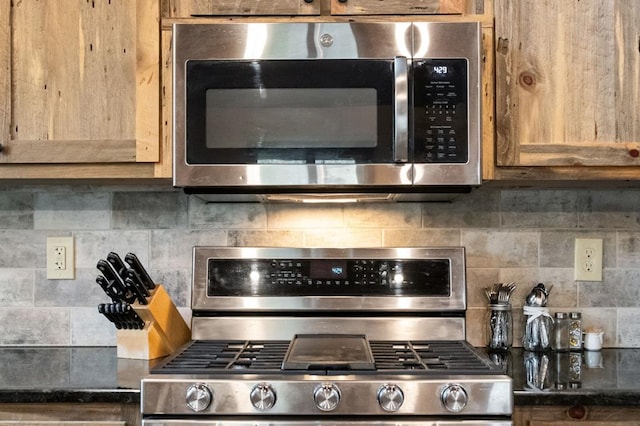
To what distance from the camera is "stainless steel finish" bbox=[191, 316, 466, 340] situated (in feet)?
5.78

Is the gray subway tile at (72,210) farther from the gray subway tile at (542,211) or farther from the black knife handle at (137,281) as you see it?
the gray subway tile at (542,211)

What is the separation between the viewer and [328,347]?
5.01 feet

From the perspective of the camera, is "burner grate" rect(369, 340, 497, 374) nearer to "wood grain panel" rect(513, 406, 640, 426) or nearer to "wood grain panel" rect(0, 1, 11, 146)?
"wood grain panel" rect(513, 406, 640, 426)

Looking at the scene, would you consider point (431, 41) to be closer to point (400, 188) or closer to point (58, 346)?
point (400, 188)

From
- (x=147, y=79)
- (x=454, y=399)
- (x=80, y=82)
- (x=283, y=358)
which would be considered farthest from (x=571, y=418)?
(x=80, y=82)

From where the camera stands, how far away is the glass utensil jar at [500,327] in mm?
1811

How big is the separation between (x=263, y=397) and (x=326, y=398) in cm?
13

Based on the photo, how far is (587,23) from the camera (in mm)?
1574

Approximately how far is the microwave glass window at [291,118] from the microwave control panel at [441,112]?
0.36 feet

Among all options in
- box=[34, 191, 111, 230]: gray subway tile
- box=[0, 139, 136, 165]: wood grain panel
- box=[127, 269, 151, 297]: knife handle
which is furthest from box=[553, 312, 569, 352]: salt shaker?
box=[34, 191, 111, 230]: gray subway tile

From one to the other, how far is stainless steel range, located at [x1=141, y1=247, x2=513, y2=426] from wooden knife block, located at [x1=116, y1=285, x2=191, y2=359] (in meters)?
0.07

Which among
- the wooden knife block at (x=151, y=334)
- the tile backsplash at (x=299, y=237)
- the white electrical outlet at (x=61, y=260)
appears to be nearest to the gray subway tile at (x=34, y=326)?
the tile backsplash at (x=299, y=237)

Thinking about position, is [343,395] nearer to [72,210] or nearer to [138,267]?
[138,267]

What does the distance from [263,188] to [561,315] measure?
36.5 inches
